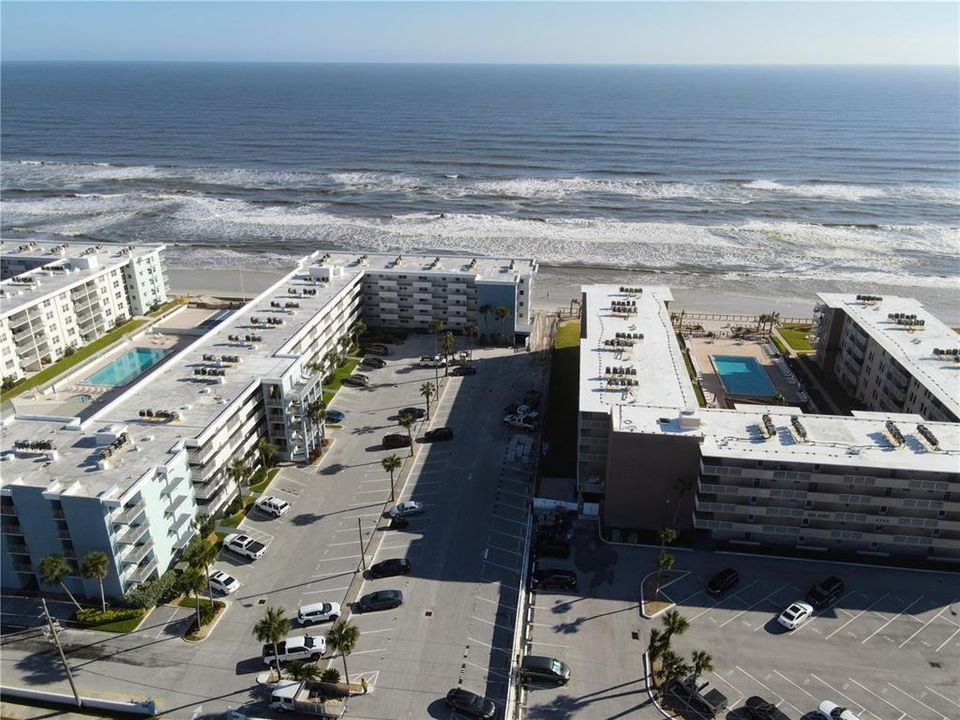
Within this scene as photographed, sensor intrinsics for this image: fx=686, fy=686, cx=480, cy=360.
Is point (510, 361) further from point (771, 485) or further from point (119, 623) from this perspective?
point (119, 623)

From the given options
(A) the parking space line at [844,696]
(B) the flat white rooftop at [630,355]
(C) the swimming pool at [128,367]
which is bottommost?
(A) the parking space line at [844,696]

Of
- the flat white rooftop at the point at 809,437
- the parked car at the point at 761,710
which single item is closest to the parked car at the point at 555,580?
the flat white rooftop at the point at 809,437

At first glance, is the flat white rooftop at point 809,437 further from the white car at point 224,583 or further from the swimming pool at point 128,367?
the swimming pool at point 128,367

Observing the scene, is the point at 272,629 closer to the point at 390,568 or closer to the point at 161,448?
the point at 390,568

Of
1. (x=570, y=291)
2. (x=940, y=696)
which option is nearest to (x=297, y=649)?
(x=940, y=696)

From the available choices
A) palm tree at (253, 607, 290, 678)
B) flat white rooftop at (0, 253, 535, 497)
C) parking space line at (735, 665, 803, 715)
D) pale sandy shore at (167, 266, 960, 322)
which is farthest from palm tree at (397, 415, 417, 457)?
pale sandy shore at (167, 266, 960, 322)

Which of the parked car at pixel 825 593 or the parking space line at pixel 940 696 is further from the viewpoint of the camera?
the parked car at pixel 825 593
